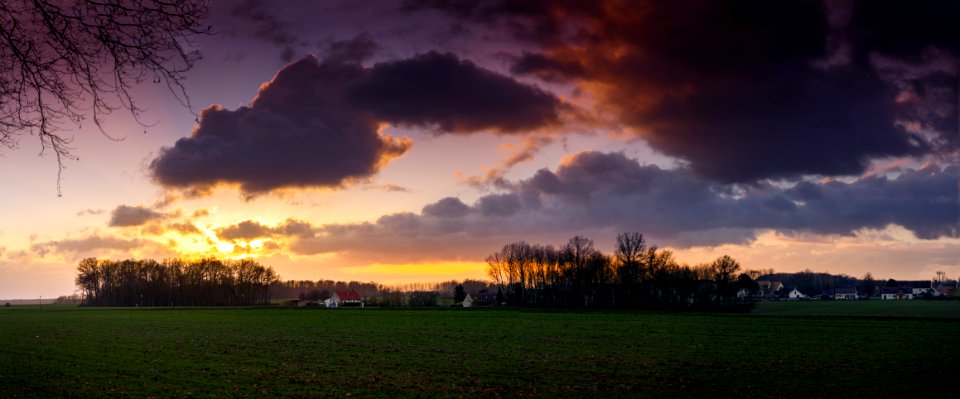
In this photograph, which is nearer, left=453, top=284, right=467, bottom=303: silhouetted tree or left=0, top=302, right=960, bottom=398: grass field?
left=0, top=302, right=960, bottom=398: grass field

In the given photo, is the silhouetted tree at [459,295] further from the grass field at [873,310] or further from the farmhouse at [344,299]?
the grass field at [873,310]

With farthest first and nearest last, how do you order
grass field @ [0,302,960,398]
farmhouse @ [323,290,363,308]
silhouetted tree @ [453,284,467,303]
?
farmhouse @ [323,290,363,308]
silhouetted tree @ [453,284,467,303]
grass field @ [0,302,960,398]

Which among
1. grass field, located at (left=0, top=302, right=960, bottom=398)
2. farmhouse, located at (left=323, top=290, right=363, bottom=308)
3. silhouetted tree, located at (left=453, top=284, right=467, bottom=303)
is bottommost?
farmhouse, located at (left=323, top=290, right=363, bottom=308)

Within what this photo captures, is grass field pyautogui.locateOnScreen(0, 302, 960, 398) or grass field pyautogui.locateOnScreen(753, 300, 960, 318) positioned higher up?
grass field pyautogui.locateOnScreen(0, 302, 960, 398)

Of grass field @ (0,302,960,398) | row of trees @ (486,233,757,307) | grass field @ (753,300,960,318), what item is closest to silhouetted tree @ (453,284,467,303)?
row of trees @ (486,233,757,307)

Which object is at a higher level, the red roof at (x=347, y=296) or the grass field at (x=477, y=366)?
the grass field at (x=477, y=366)

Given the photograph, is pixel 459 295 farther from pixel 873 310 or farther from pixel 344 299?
pixel 873 310

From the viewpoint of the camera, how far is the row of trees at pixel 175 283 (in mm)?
180938

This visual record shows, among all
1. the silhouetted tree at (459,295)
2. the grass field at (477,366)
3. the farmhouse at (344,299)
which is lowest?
the farmhouse at (344,299)

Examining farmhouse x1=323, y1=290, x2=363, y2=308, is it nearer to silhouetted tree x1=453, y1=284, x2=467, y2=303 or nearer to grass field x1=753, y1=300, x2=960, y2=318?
silhouetted tree x1=453, y1=284, x2=467, y2=303

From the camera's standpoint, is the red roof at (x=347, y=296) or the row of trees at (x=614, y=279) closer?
the row of trees at (x=614, y=279)

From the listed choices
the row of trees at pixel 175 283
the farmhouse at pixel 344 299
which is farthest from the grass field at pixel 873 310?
the row of trees at pixel 175 283

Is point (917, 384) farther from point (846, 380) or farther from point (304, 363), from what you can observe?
point (304, 363)

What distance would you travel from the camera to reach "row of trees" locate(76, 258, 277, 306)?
181m
